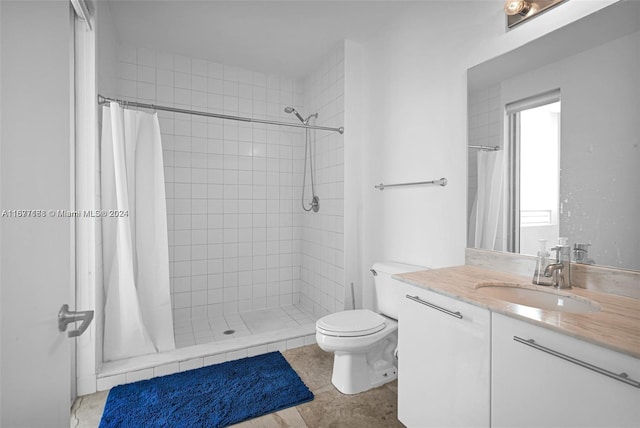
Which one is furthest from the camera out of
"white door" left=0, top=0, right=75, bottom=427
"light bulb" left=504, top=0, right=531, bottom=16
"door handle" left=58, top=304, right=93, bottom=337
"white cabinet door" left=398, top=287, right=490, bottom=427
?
"light bulb" left=504, top=0, right=531, bottom=16

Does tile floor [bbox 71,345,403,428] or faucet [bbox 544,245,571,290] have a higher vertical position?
faucet [bbox 544,245,571,290]

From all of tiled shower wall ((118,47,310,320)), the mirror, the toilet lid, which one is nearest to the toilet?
the toilet lid

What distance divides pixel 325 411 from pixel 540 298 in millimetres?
1231

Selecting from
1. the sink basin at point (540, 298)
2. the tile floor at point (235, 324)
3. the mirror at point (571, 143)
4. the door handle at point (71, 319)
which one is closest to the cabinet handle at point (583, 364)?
the sink basin at point (540, 298)

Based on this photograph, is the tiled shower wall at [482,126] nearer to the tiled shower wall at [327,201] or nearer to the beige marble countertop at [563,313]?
the beige marble countertop at [563,313]

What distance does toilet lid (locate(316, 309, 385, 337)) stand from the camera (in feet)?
6.23

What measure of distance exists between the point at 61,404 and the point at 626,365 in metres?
1.36

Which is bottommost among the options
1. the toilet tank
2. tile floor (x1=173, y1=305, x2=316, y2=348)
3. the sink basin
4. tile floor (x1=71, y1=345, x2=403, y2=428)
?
tile floor (x1=71, y1=345, x2=403, y2=428)

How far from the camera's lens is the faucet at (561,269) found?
1334 millimetres

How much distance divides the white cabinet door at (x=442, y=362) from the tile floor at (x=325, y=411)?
23cm

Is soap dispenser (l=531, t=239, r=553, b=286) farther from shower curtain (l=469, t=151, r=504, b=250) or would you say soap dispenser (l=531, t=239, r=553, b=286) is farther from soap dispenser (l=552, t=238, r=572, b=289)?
shower curtain (l=469, t=151, r=504, b=250)

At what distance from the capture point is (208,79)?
3.11m

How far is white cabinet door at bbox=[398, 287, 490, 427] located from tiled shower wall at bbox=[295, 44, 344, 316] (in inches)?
47.1

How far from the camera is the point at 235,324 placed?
3002 mm
